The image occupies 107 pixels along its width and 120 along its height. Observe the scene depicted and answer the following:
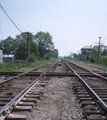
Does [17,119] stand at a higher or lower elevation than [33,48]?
lower

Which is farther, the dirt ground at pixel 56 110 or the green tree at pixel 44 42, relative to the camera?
the green tree at pixel 44 42

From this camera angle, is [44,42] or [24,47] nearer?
[24,47]

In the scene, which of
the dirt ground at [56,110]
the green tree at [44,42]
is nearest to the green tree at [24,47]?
the green tree at [44,42]

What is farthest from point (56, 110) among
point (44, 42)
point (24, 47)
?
point (44, 42)

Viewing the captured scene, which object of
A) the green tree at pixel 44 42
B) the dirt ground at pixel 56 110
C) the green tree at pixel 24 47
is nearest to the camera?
the dirt ground at pixel 56 110

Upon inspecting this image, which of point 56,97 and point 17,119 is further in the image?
point 56,97

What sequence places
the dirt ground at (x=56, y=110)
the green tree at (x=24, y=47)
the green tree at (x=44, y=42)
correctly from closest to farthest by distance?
1. the dirt ground at (x=56, y=110)
2. the green tree at (x=24, y=47)
3. the green tree at (x=44, y=42)

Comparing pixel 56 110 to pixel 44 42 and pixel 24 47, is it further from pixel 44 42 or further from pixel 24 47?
pixel 44 42

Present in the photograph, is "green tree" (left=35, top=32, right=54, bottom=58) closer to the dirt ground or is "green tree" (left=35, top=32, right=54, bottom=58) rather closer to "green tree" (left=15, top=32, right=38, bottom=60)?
"green tree" (left=15, top=32, right=38, bottom=60)

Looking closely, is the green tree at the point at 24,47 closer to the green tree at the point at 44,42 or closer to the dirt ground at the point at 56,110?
the green tree at the point at 44,42

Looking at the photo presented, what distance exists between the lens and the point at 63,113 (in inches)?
121

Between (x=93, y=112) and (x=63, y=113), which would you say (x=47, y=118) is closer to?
(x=63, y=113)

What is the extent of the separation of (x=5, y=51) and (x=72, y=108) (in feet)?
312

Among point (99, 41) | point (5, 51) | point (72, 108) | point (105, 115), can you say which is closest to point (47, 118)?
point (72, 108)
